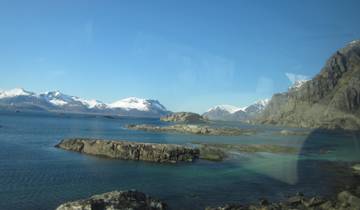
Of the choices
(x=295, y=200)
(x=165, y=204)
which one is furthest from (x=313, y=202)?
(x=165, y=204)

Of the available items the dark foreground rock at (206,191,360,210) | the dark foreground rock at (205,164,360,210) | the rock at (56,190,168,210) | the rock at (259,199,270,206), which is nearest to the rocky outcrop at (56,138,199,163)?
the rock at (259,199,270,206)

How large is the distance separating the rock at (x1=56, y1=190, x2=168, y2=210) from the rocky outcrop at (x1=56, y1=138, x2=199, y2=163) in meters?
34.0

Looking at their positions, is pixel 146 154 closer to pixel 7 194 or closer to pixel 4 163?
pixel 4 163

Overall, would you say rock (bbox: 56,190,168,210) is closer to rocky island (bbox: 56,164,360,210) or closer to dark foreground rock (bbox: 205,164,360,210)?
rocky island (bbox: 56,164,360,210)

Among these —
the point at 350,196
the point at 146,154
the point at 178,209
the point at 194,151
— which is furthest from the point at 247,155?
the point at 178,209

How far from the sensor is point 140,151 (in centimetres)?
6869

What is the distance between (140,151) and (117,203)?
40.0 metres

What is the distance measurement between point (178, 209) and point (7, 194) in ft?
60.5

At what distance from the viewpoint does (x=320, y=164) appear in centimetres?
7044

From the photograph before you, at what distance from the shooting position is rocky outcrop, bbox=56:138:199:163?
66938mm

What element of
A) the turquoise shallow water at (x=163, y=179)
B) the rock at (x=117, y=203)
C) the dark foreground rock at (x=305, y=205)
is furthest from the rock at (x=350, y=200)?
the rock at (x=117, y=203)

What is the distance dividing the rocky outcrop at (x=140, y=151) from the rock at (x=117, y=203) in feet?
112

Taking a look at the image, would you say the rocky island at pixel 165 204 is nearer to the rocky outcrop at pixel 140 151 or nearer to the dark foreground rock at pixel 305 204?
the dark foreground rock at pixel 305 204

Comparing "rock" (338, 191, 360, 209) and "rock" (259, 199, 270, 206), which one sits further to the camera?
"rock" (259, 199, 270, 206)
